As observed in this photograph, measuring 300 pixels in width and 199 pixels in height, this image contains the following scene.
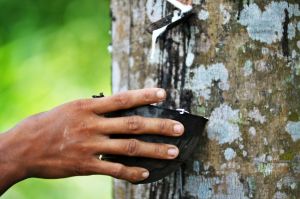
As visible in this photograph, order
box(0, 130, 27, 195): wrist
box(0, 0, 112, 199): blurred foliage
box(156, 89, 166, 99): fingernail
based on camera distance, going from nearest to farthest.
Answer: box(156, 89, 166, 99): fingernail < box(0, 130, 27, 195): wrist < box(0, 0, 112, 199): blurred foliage

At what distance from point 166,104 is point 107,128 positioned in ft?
0.62

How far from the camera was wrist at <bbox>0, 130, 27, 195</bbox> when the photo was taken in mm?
1686

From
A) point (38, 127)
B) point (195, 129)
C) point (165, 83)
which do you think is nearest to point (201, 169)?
point (195, 129)

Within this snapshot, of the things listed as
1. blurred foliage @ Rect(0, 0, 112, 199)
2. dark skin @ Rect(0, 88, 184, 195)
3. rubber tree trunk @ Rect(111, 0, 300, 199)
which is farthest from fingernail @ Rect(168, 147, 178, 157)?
blurred foliage @ Rect(0, 0, 112, 199)

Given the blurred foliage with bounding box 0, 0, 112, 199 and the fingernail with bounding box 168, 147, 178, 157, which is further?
the blurred foliage with bounding box 0, 0, 112, 199

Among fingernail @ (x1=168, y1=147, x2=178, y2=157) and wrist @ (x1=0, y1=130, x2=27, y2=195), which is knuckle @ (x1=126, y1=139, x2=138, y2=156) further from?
wrist @ (x1=0, y1=130, x2=27, y2=195)

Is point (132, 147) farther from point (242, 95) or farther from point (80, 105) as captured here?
point (242, 95)

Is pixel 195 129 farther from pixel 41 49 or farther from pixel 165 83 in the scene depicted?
pixel 41 49

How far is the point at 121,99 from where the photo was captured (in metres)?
1.54

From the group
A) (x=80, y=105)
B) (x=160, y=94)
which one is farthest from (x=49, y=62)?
(x=160, y=94)

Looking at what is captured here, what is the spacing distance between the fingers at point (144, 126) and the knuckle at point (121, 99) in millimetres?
34

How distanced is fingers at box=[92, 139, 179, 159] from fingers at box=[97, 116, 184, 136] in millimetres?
26

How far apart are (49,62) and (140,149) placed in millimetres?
2728

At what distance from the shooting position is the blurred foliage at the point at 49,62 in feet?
13.2
